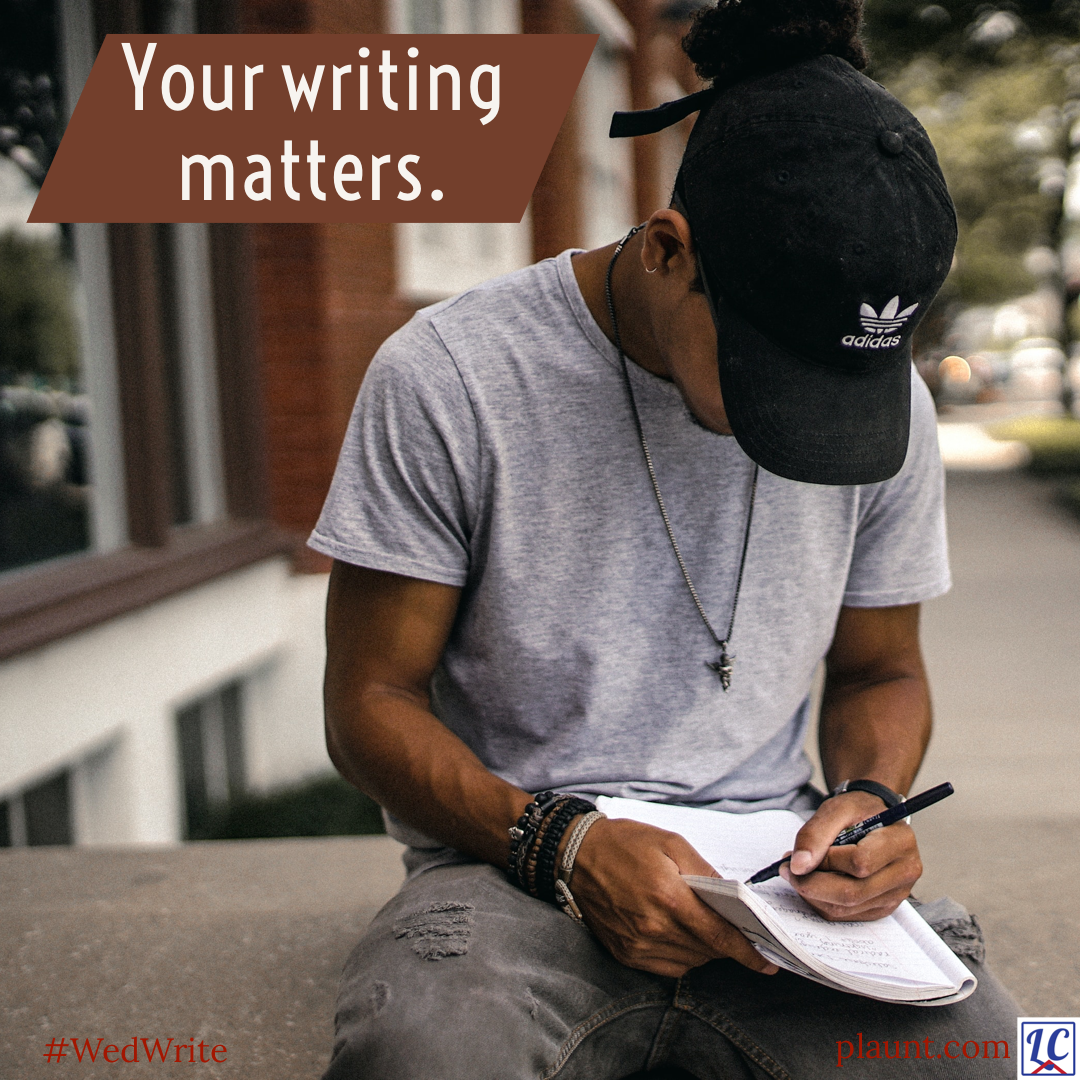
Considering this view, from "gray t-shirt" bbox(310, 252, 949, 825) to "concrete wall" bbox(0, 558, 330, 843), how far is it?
92.0 inches

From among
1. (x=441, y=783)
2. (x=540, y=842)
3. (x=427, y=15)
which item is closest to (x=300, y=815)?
(x=441, y=783)

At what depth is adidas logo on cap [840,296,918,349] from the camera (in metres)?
1.73

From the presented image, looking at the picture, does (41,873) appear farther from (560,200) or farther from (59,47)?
(560,200)

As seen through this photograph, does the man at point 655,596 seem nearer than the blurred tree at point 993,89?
Yes

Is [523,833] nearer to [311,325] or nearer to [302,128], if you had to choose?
[302,128]

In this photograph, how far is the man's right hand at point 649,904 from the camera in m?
1.70

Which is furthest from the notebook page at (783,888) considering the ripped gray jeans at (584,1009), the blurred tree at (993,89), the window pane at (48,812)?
the blurred tree at (993,89)

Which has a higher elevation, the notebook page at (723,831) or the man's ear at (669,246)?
the man's ear at (669,246)

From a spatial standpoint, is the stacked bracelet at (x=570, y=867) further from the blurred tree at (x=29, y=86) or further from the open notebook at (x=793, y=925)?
the blurred tree at (x=29, y=86)

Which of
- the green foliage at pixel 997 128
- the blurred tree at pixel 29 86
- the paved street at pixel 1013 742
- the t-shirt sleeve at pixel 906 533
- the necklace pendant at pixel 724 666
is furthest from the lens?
the green foliage at pixel 997 128

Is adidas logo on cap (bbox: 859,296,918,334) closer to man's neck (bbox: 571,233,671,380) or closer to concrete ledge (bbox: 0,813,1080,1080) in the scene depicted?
man's neck (bbox: 571,233,671,380)

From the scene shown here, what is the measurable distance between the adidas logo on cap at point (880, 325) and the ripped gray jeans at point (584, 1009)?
940mm

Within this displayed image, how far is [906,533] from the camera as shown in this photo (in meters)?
2.22

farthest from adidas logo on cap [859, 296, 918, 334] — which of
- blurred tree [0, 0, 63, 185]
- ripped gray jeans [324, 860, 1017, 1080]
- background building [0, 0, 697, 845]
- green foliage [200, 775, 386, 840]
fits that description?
blurred tree [0, 0, 63, 185]
